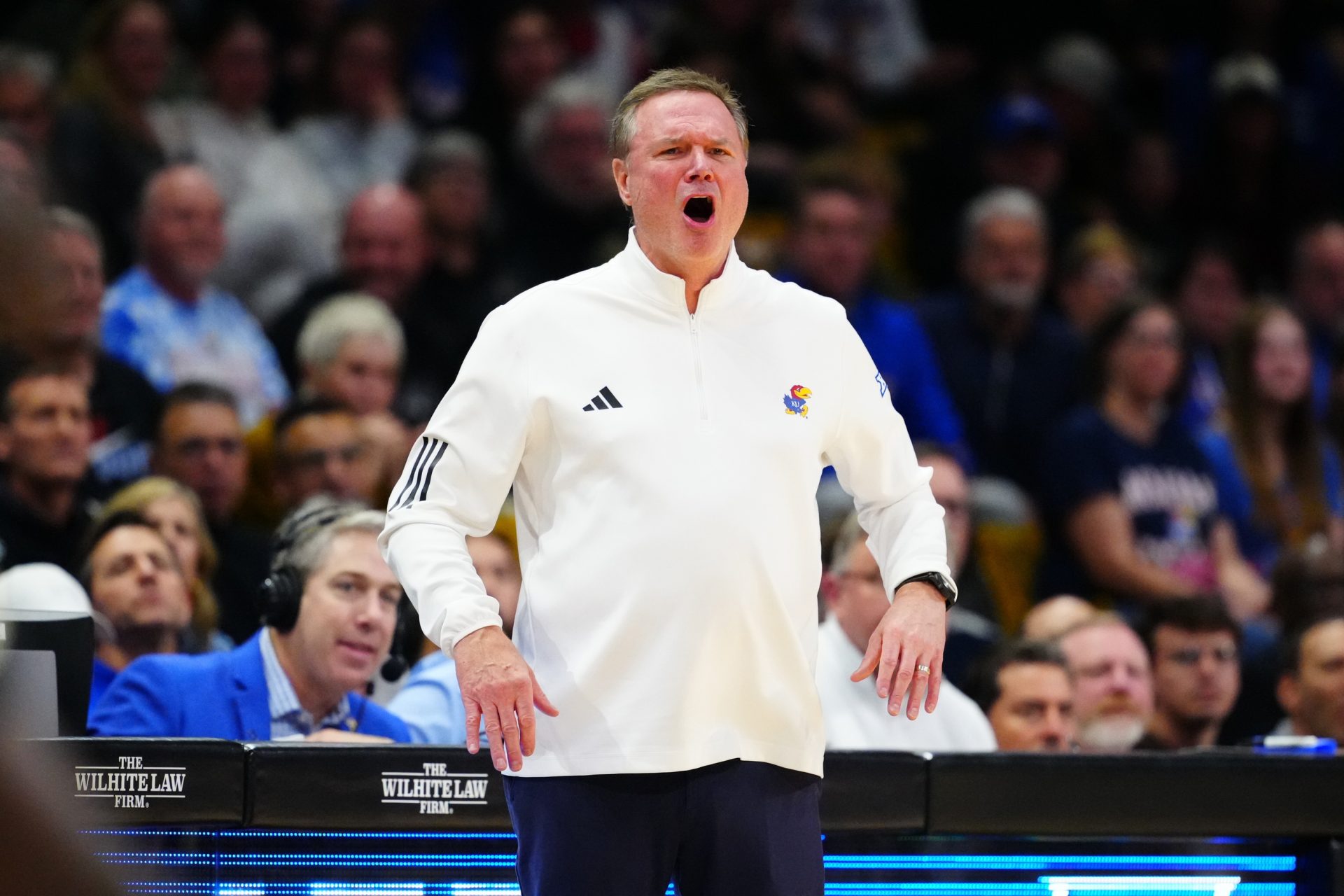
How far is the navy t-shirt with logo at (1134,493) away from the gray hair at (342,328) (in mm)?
2589

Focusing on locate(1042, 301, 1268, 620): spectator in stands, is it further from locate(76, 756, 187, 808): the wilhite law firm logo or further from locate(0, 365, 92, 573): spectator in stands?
locate(76, 756, 187, 808): the wilhite law firm logo

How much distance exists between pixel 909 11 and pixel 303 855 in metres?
7.95

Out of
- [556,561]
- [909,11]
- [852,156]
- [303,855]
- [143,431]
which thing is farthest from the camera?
[909,11]

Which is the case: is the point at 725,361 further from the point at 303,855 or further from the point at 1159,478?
the point at 1159,478

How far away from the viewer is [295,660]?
4.59 m

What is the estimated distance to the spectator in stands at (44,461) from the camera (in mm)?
5879

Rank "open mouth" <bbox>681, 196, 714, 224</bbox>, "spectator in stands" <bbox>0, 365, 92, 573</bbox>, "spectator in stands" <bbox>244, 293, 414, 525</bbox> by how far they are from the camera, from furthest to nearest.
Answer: "spectator in stands" <bbox>244, 293, 414, 525</bbox> < "spectator in stands" <bbox>0, 365, 92, 573</bbox> < "open mouth" <bbox>681, 196, 714, 224</bbox>

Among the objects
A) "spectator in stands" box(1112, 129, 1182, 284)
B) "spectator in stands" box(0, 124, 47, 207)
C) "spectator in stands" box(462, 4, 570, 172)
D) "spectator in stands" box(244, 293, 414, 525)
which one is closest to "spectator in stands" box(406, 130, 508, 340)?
"spectator in stands" box(462, 4, 570, 172)

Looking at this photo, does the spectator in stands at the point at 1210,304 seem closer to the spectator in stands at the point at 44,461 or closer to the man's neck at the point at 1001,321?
the man's neck at the point at 1001,321

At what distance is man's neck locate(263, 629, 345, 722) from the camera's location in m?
4.58

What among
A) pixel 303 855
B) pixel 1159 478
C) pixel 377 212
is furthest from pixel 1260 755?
pixel 377 212

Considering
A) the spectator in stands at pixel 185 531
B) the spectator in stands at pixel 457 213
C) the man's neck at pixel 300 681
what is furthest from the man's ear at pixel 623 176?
the spectator in stands at pixel 457 213

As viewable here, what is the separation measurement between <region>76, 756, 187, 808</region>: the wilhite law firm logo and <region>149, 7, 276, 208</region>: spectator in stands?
4691 millimetres

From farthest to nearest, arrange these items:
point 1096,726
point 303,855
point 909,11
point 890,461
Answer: point 909,11 < point 1096,726 < point 303,855 < point 890,461
